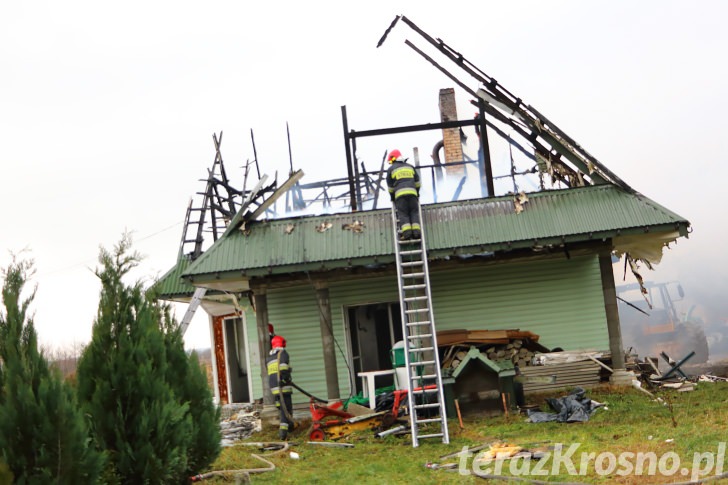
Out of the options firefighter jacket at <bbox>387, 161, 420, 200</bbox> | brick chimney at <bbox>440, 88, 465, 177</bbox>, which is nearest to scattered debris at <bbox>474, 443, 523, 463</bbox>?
firefighter jacket at <bbox>387, 161, 420, 200</bbox>

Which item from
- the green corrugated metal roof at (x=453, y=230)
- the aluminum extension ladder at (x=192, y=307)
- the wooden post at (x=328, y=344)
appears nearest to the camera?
the green corrugated metal roof at (x=453, y=230)

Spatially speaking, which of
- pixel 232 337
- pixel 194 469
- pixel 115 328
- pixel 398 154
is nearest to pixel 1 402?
pixel 115 328

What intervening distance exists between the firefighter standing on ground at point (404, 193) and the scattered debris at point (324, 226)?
1680 mm

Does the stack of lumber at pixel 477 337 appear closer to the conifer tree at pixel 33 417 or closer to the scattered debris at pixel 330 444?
the scattered debris at pixel 330 444

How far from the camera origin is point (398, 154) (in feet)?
49.0

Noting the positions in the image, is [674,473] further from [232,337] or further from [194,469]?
[232,337]

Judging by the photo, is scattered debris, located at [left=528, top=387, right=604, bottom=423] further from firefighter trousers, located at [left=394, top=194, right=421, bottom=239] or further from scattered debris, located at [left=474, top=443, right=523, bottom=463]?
firefighter trousers, located at [left=394, top=194, right=421, bottom=239]

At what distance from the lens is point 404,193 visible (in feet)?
47.8

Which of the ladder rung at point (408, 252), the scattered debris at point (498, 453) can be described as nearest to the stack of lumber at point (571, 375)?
the ladder rung at point (408, 252)

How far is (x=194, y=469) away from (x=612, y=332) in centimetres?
917

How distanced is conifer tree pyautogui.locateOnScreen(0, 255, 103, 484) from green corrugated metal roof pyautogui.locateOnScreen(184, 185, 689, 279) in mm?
7880

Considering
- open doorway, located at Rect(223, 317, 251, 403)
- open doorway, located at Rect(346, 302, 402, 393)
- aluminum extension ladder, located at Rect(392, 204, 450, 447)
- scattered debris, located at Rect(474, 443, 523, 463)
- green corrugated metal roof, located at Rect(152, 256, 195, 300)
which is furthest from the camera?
open doorway, located at Rect(223, 317, 251, 403)

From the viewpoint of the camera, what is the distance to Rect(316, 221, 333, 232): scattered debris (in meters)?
15.9

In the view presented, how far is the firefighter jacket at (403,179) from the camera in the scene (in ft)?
48.0
